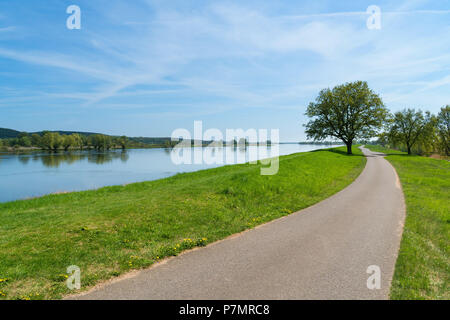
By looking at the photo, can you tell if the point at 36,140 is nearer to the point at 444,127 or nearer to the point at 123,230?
the point at 123,230

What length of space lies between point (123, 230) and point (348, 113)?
4906 cm

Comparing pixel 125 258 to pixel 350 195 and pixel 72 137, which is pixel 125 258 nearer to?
pixel 350 195

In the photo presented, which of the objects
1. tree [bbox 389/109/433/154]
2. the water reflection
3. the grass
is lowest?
the grass

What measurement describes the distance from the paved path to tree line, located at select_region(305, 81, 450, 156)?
137 feet

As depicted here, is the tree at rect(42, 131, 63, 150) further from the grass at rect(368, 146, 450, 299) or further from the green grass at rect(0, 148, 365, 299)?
Result: the grass at rect(368, 146, 450, 299)

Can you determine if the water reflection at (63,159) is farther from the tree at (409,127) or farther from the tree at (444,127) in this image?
the tree at (444,127)

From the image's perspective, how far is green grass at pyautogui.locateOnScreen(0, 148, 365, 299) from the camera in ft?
18.7

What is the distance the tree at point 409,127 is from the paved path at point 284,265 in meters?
55.0

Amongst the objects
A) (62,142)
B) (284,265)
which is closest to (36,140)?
(62,142)

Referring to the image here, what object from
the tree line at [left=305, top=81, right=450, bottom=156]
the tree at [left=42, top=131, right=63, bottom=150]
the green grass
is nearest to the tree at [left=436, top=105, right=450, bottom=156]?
the tree line at [left=305, top=81, right=450, bottom=156]

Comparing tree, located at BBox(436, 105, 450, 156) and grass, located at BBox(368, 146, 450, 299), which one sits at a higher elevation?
tree, located at BBox(436, 105, 450, 156)

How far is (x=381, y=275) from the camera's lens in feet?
18.0

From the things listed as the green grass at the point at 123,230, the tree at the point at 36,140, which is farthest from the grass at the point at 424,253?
the tree at the point at 36,140
